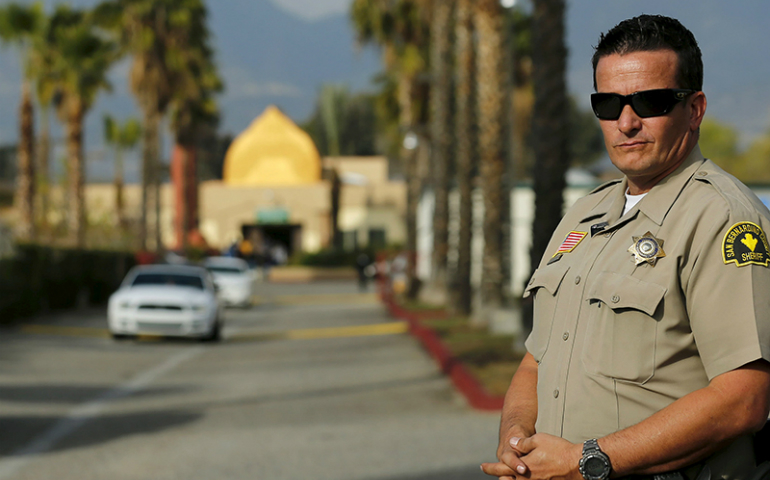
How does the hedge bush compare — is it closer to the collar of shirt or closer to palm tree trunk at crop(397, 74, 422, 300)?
palm tree trunk at crop(397, 74, 422, 300)

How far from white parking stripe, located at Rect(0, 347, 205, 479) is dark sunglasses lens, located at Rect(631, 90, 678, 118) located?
642cm

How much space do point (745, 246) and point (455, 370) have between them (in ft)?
38.7

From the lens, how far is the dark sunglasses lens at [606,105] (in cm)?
283

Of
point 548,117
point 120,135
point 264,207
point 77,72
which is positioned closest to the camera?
point 548,117

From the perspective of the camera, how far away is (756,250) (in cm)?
249

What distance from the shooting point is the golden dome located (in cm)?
7788

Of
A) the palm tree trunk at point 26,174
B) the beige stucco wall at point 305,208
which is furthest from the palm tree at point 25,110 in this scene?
the beige stucco wall at point 305,208

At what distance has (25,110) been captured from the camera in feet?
125

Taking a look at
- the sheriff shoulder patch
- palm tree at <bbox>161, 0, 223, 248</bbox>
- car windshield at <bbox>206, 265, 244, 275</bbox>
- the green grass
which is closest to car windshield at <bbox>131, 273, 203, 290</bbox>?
the green grass

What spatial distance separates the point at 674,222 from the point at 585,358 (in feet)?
1.30

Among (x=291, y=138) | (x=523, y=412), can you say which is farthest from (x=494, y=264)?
(x=291, y=138)

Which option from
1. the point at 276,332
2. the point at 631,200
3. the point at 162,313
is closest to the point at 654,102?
the point at 631,200

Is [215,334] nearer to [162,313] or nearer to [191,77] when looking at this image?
[162,313]

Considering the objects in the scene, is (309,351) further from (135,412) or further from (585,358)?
(585,358)
